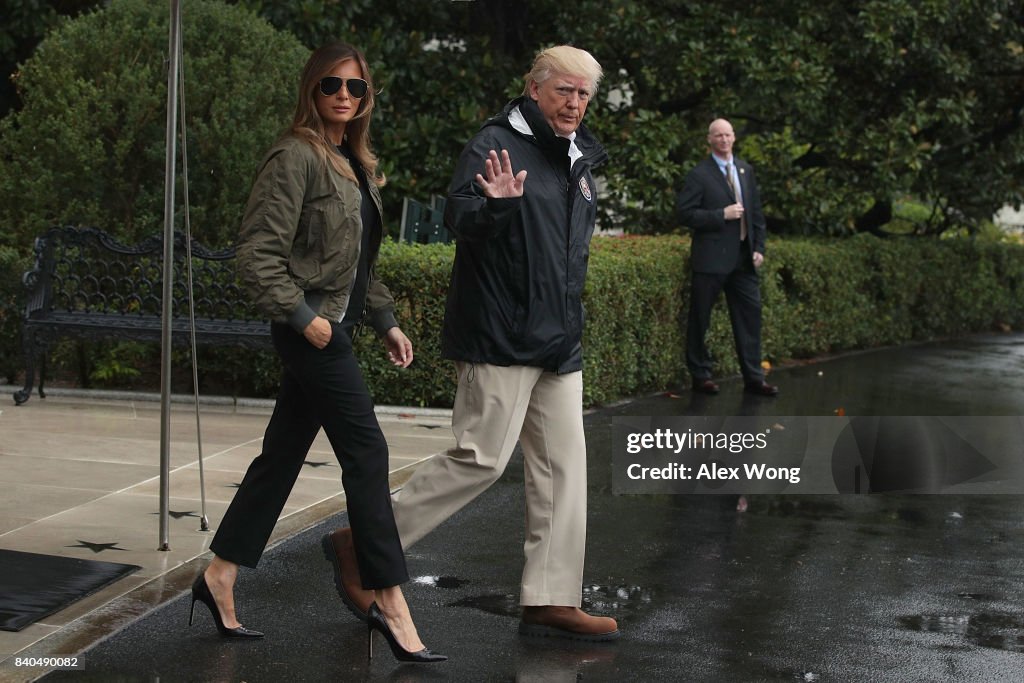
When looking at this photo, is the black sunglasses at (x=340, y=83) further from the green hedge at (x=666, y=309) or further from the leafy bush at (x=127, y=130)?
the leafy bush at (x=127, y=130)

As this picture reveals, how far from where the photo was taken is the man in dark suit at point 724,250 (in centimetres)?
1205

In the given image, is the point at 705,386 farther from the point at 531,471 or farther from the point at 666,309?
the point at 531,471

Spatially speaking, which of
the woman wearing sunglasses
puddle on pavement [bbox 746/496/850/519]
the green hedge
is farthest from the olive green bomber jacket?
the green hedge

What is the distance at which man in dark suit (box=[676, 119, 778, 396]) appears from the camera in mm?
12055

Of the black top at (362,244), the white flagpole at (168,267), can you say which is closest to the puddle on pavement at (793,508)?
the white flagpole at (168,267)

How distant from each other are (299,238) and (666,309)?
25.7 feet

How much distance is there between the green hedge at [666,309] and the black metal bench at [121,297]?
39cm

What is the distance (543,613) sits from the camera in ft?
17.4

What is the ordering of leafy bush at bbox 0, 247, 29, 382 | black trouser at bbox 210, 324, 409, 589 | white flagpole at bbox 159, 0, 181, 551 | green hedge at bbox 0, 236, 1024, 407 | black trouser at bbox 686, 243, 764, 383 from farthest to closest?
1. black trouser at bbox 686, 243, 764, 383
2. leafy bush at bbox 0, 247, 29, 382
3. green hedge at bbox 0, 236, 1024, 407
4. white flagpole at bbox 159, 0, 181, 551
5. black trouser at bbox 210, 324, 409, 589

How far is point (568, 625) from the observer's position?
5270 mm

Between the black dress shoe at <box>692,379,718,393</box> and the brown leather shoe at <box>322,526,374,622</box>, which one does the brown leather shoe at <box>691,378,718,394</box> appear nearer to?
the black dress shoe at <box>692,379,718,393</box>

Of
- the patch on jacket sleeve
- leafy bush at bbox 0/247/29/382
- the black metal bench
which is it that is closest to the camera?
the patch on jacket sleeve

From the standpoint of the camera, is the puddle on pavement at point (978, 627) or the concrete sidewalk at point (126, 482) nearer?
the puddle on pavement at point (978, 627)

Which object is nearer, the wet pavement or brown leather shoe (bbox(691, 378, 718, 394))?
the wet pavement
